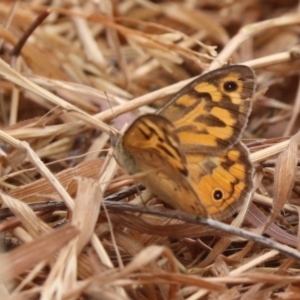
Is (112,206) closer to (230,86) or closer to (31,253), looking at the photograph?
(31,253)

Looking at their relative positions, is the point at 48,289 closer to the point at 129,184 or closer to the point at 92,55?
the point at 129,184

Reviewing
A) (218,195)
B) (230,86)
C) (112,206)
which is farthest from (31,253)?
(230,86)

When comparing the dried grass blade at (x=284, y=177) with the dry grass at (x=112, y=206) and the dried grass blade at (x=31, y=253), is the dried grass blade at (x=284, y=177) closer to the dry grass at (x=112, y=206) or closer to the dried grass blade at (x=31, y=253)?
the dry grass at (x=112, y=206)

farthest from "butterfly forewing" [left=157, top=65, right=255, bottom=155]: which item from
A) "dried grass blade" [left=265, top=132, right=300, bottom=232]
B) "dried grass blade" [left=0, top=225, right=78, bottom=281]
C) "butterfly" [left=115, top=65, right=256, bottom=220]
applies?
"dried grass blade" [left=0, top=225, right=78, bottom=281]

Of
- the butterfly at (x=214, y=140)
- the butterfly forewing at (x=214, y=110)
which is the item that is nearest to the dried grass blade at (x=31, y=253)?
the butterfly at (x=214, y=140)

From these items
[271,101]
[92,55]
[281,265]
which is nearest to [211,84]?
[281,265]

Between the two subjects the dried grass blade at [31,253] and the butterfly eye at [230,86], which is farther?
the butterfly eye at [230,86]
